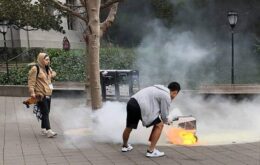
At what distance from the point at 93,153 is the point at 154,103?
4.21ft

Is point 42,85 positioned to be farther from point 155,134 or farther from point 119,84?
→ point 119,84

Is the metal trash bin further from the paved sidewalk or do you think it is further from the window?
the paved sidewalk

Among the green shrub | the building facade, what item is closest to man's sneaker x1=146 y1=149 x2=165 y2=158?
the green shrub

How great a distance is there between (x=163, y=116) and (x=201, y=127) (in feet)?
9.30

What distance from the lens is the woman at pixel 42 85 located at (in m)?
8.26

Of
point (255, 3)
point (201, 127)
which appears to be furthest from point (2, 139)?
point (255, 3)

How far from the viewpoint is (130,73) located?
11.2 metres

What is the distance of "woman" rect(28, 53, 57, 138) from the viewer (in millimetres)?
8260

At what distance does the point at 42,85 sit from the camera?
27.3 feet

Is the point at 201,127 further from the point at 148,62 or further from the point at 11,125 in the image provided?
the point at 148,62

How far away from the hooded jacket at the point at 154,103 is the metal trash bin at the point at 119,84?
4.44 metres

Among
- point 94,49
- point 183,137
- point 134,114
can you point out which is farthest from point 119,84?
point 134,114

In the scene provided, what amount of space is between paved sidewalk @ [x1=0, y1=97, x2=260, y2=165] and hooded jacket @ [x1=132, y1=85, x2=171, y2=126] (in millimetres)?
608

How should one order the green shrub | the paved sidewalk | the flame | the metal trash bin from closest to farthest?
the paved sidewalk < the flame < the metal trash bin < the green shrub
